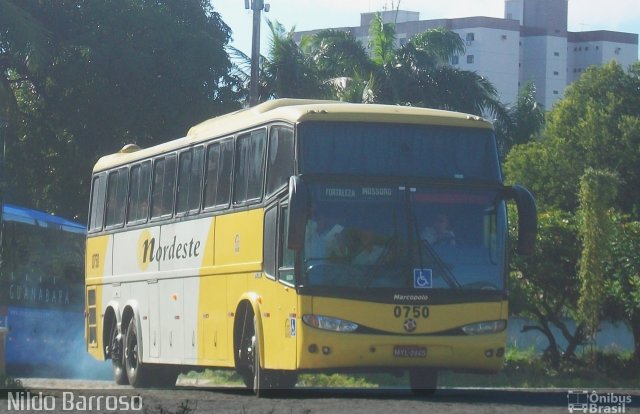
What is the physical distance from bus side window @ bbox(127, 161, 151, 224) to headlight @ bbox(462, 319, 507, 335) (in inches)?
280

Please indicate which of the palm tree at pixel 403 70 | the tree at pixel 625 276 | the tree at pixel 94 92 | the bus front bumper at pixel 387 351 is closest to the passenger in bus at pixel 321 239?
the bus front bumper at pixel 387 351

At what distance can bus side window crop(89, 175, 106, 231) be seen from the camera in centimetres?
2330

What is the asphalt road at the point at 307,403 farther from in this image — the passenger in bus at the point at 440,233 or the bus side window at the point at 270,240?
the passenger in bus at the point at 440,233

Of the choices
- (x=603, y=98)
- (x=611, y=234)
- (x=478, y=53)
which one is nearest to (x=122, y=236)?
(x=611, y=234)

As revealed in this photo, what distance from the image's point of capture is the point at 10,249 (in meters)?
29.2

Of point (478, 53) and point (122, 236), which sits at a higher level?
point (478, 53)

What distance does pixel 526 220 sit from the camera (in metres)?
15.0

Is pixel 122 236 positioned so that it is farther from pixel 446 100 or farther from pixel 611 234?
pixel 446 100

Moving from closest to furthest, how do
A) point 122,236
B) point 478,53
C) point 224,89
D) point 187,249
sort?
point 187,249 < point 122,236 < point 224,89 < point 478,53

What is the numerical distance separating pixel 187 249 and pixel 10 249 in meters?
11.6

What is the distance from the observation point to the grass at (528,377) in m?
23.8

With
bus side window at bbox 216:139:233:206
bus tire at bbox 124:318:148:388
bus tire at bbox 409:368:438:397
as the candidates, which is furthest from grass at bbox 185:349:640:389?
bus side window at bbox 216:139:233:206

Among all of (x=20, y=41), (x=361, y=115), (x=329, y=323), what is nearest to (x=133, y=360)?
(x=329, y=323)

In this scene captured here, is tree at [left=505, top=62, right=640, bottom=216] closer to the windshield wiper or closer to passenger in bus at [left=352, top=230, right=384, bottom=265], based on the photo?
the windshield wiper
